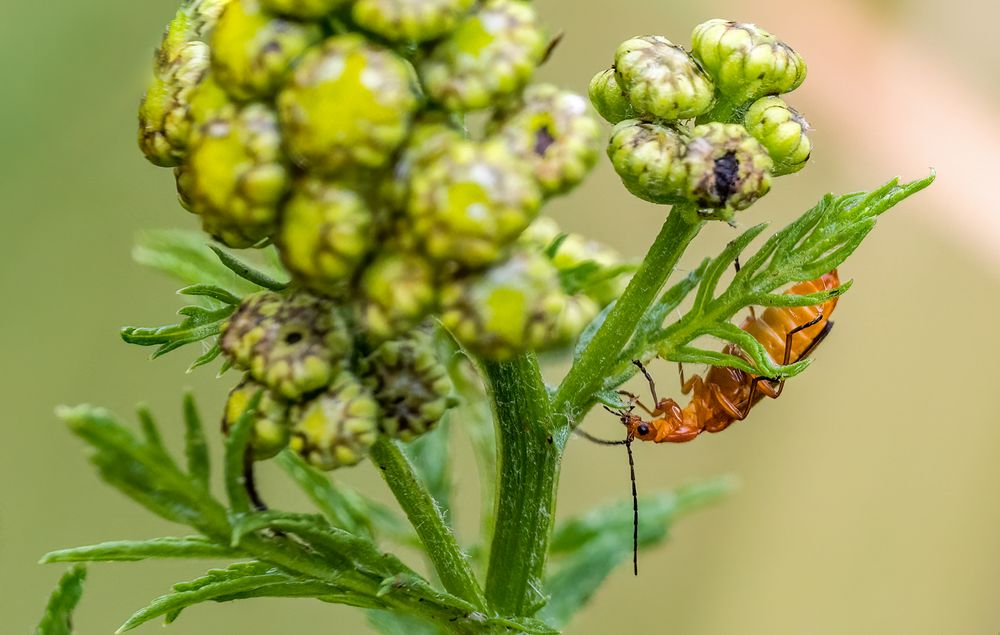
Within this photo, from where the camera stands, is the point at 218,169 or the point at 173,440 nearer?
the point at 218,169

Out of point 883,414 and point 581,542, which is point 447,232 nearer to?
point 581,542

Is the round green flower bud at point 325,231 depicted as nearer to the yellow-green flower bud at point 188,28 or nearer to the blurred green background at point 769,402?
the yellow-green flower bud at point 188,28

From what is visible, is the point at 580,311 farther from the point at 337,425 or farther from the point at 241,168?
the point at 241,168

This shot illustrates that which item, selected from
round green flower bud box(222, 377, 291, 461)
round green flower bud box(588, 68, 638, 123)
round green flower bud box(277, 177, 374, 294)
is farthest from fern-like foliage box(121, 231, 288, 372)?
round green flower bud box(588, 68, 638, 123)

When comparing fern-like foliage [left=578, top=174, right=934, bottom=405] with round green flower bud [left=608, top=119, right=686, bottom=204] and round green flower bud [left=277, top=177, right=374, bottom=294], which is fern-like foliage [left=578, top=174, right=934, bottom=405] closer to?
round green flower bud [left=608, top=119, right=686, bottom=204]

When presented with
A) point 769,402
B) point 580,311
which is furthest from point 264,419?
point 769,402

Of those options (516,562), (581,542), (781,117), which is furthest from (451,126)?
(581,542)
